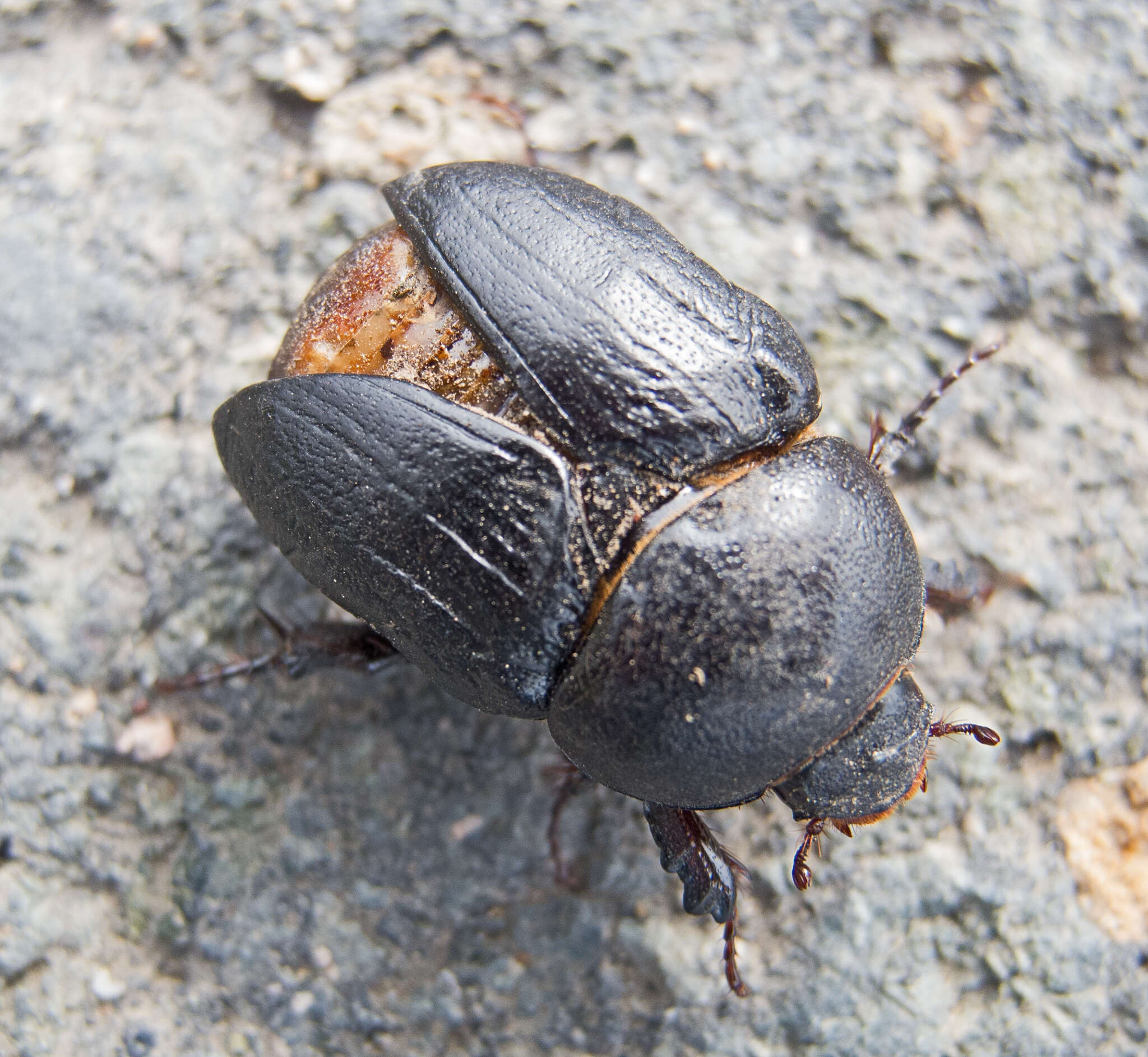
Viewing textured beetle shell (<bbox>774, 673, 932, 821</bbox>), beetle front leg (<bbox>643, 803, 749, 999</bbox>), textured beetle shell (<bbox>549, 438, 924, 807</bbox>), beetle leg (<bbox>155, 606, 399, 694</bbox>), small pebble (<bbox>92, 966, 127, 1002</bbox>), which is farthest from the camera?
small pebble (<bbox>92, 966, 127, 1002</bbox>)

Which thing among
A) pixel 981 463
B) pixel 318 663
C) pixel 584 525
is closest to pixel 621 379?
pixel 584 525

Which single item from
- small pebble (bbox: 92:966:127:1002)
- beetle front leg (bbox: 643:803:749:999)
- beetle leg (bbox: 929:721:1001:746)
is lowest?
small pebble (bbox: 92:966:127:1002)

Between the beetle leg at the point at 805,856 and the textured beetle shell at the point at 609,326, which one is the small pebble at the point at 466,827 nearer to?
the beetle leg at the point at 805,856

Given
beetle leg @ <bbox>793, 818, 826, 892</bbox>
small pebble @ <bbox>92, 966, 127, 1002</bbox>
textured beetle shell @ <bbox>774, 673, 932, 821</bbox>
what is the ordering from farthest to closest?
small pebble @ <bbox>92, 966, 127, 1002</bbox>
beetle leg @ <bbox>793, 818, 826, 892</bbox>
textured beetle shell @ <bbox>774, 673, 932, 821</bbox>

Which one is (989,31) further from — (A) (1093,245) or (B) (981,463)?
(B) (981,463)

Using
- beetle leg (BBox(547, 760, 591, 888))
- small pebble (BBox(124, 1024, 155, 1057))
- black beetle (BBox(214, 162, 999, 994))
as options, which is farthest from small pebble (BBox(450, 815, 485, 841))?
small pebble (BBox(124, 1024, 155, 1057))

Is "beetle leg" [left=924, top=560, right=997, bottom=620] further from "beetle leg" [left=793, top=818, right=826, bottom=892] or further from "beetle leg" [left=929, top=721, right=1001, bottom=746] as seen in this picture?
"beetle leg" [left=793, top=818, right=826, bottom=892]

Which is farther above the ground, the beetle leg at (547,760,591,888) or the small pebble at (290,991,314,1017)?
the beetle leg at (547,760,591,888)
